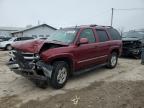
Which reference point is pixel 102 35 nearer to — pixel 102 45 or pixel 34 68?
pixel 102 45

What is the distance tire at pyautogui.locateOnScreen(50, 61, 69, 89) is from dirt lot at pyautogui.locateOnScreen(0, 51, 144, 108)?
0.19m

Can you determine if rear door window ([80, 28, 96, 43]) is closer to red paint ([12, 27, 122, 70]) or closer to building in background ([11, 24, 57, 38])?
red paint ([12, 27, 122, 70])

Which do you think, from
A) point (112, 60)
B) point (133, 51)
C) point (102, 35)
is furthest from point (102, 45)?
point (133, 51)

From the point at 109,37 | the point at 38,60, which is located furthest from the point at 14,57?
the point at 109,37

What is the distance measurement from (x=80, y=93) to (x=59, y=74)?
0.84 metres

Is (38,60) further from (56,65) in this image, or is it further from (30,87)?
(30,87)

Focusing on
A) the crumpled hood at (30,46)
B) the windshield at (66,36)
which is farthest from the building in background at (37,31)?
the crumpled hood at (30,46)

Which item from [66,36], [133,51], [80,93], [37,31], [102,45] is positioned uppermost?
[37,31]

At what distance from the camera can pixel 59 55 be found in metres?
5.11

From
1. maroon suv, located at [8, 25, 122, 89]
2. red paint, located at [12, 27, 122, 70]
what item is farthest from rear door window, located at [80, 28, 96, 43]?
red paint, located at [12, 27, 122, 70]

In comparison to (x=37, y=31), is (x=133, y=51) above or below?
below

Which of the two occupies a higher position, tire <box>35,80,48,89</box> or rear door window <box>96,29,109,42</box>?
rear door window <box>96,29,109,42</box>

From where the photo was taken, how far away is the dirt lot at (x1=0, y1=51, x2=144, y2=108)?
14.1 ft

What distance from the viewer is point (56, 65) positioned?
203 inches
